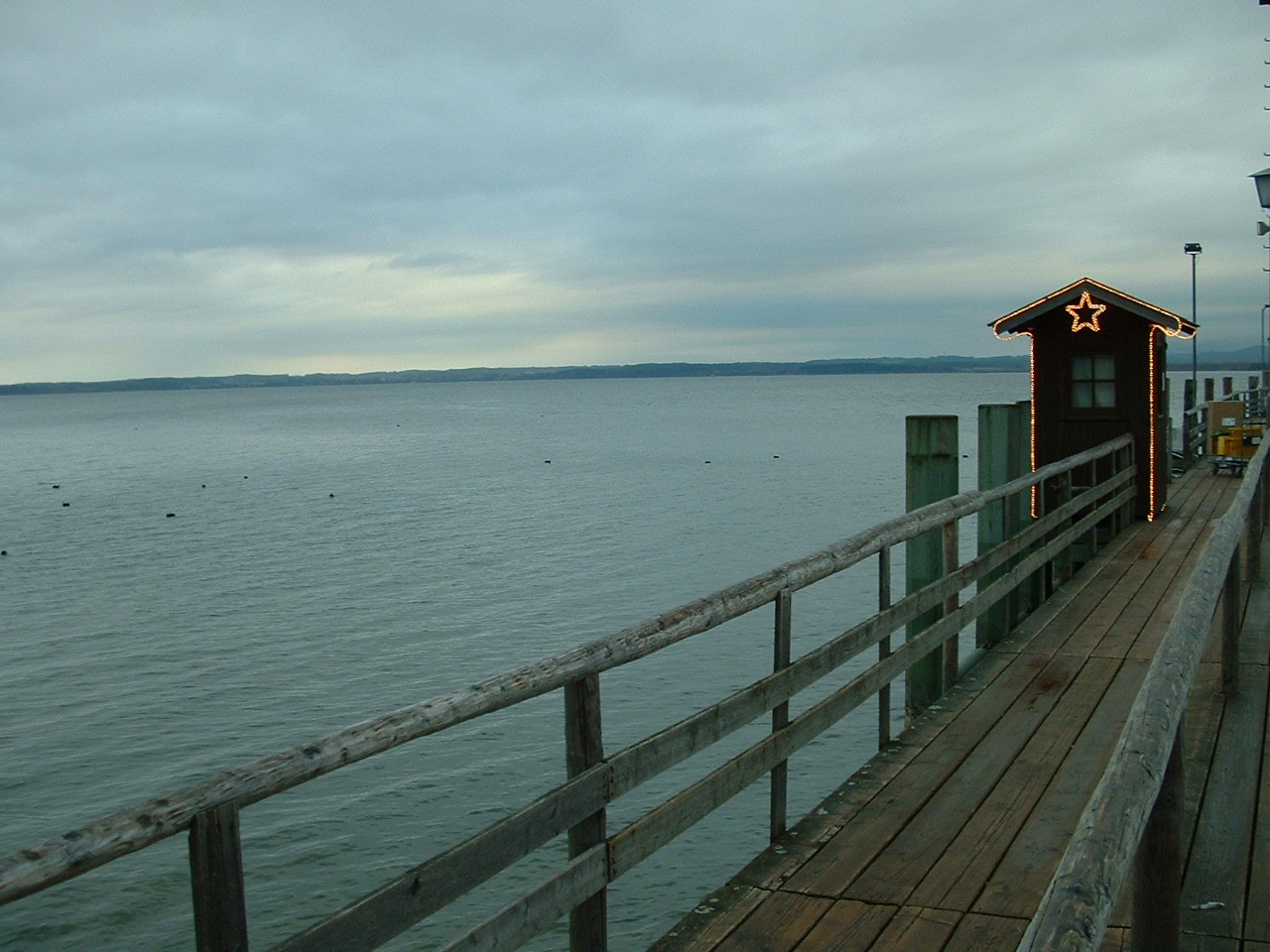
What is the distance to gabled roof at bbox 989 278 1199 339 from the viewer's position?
13.4 meters

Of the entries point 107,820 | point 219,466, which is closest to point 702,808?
point 107,820

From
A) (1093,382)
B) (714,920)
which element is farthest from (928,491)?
(1093,382)

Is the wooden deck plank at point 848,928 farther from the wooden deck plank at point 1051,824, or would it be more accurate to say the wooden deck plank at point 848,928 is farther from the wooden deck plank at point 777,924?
the wooden deck plank at point 1051,824

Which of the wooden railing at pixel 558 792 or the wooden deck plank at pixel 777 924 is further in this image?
the wooden deck plank at pixel 777 924

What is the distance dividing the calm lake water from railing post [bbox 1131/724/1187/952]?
22.1 ft

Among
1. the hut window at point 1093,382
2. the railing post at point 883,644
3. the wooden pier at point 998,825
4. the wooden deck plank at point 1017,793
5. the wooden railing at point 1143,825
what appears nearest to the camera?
the wooden railing at point 1143,825

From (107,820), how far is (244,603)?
21.8m

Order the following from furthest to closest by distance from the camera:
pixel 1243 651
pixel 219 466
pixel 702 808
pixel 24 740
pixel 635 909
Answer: pixel 219 466 → pixel 24 740 → pixel 635 909 → pixel 1243 651 → pixel 702 808

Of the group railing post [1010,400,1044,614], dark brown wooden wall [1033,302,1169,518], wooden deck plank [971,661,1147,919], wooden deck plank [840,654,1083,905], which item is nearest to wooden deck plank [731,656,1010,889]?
wooden deck plank [840,654,1083,905]

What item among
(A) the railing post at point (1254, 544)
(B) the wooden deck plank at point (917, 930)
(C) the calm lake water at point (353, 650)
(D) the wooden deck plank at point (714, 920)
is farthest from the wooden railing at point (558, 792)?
(C) the calm lake water at point (353, 650)

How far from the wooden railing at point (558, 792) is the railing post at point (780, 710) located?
0.01 meters

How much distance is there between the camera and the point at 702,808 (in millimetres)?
4141

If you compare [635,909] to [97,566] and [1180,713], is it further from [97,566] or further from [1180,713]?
[97,566]

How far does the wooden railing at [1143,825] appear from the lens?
1736 millimetres
